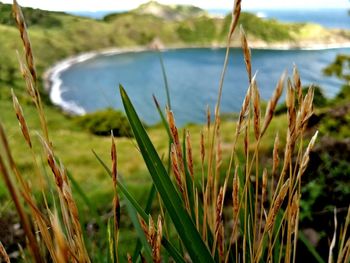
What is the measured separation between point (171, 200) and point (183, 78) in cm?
7555

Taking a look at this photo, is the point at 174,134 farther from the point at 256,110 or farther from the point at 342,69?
the point at 342,69

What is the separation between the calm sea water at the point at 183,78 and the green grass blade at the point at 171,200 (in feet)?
163

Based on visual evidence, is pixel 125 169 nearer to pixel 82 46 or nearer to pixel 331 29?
pixel 82 46

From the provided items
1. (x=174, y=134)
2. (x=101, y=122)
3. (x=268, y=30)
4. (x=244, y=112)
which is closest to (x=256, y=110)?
(x=244, y=112)

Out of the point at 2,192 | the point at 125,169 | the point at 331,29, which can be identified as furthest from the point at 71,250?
the point at 331,29

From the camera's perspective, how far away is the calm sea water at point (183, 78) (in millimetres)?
58125

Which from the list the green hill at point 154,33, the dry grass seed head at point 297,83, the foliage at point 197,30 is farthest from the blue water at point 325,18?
the dry grass seed head at point 297,83

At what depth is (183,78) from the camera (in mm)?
75562

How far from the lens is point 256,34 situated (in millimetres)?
101500

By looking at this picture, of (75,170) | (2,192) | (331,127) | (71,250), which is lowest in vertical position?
(75,170)

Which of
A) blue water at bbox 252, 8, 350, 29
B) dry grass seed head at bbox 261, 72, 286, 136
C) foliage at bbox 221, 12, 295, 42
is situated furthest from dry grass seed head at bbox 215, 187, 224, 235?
foliage at bbox 221, 12, 295, 42

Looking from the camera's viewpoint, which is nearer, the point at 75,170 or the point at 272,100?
the point at 272,100

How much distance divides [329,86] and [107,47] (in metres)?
64.9

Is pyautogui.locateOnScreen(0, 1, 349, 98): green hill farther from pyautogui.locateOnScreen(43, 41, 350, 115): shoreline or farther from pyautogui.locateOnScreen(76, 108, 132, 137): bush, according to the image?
pyautogui.locateOnScreen(76, 108, 132, 137): bush
